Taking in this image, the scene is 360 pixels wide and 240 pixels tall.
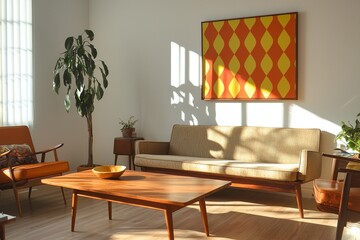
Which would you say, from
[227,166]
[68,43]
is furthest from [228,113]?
[68,43]

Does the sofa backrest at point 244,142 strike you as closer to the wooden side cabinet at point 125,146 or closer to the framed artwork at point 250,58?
the framed artwork at point 250,58

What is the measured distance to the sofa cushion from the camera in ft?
12.1

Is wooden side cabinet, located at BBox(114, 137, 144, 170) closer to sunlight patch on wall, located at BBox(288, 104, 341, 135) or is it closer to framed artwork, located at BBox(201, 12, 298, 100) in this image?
framed artwork, located at BBox(201, 12, 298, 100)

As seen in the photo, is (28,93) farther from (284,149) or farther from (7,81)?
(284,149)

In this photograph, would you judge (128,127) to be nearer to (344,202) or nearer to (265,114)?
(265,114)

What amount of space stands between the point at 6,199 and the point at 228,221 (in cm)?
241

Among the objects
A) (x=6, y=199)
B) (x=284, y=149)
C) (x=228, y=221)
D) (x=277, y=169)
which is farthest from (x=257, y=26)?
(x=6, y=199)

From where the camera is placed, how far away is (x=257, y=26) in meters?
4.55

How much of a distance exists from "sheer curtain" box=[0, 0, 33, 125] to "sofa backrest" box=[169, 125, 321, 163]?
1857mm

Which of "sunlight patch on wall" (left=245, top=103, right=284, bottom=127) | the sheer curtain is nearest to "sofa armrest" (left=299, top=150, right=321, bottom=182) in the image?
"sunlight patch on wall" (left=245, top=103, right=284, bottom=127)

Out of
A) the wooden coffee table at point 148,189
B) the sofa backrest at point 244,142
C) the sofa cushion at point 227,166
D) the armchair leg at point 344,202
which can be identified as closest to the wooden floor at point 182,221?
the wooden coffee table at point 148,189

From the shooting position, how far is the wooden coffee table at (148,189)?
8.65 feet

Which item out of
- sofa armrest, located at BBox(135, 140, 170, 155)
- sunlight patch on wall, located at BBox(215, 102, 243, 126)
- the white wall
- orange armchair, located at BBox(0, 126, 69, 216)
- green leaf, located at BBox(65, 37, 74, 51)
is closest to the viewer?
orange armchair, located at BBox(0, 126, 69, 216)

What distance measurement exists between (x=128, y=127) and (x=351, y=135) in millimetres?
2740
